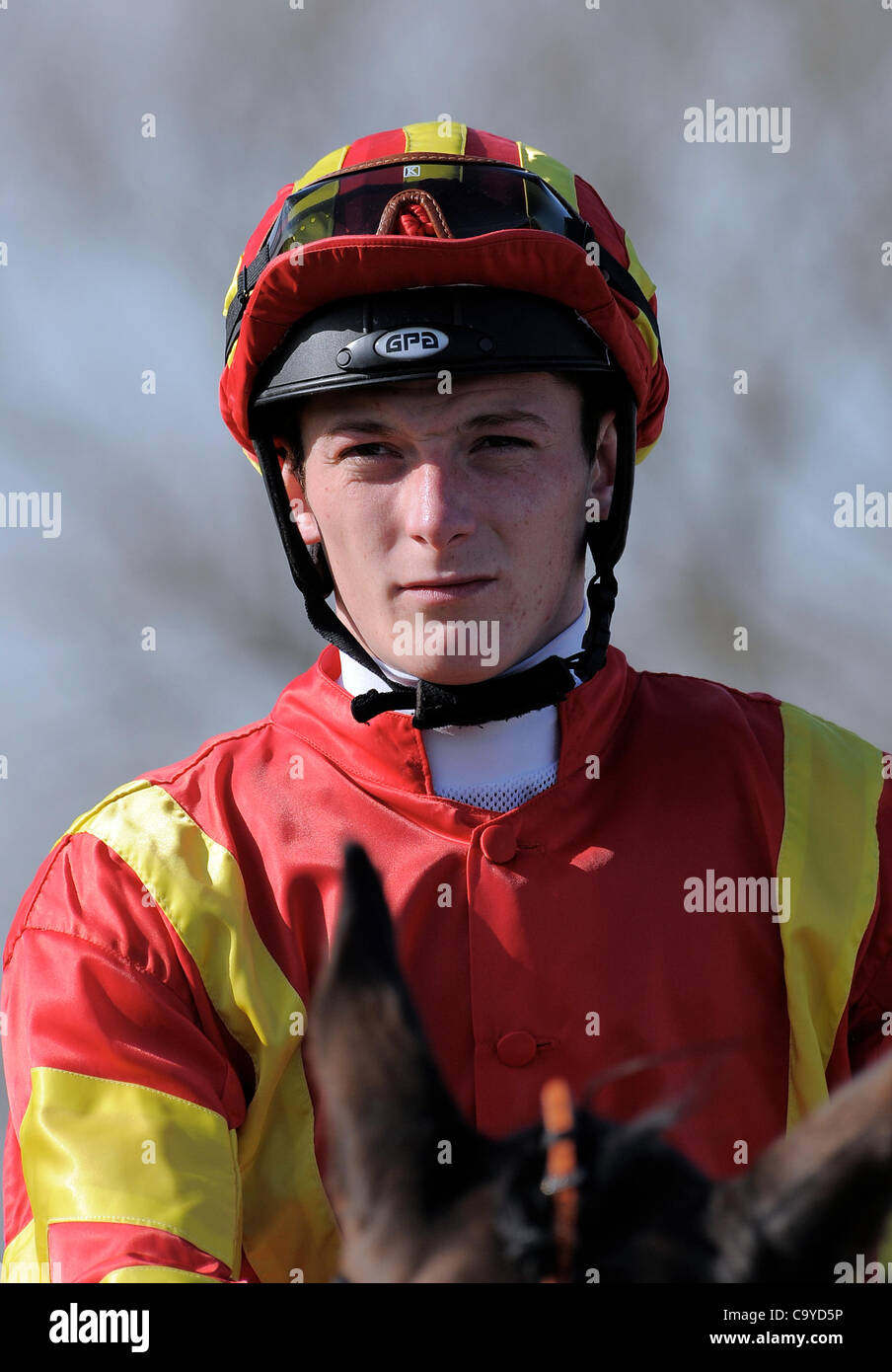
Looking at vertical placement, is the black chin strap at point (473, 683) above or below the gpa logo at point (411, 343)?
below

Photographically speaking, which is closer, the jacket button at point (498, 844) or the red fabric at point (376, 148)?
the jacket button at point (498, 844)

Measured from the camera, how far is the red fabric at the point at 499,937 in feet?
6.84

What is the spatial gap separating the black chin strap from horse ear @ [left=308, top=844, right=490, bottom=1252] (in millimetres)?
220

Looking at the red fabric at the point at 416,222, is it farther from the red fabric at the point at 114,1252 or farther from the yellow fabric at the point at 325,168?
the red fabric at the point at 114,1252

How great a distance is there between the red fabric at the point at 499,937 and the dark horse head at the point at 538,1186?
56mm

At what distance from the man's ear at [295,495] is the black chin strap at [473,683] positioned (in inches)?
0.6

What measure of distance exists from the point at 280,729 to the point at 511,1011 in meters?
0.56

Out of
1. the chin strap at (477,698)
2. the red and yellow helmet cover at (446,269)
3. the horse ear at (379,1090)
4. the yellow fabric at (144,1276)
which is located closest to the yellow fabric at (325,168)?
the red and yellow helmet cover at (446,269)

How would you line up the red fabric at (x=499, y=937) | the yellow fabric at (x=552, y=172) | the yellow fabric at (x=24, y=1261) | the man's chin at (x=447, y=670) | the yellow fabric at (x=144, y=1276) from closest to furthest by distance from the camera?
the yellow fabric at (x=144, y=1276) < the yellow fabric at (x=24, y=1261) < the red fabric at (x=499, y=937) < the man's chin at (x=447, y=670) < the yellow fabric at (x=552, y=172)

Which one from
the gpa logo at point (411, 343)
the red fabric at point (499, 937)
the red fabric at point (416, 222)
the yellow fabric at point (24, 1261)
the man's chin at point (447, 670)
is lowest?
the yellow fabric at point (24, 1261)

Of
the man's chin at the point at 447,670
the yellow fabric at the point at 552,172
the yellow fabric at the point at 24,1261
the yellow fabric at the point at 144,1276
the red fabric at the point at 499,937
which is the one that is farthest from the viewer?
the yellow fabric at the point at 552,172

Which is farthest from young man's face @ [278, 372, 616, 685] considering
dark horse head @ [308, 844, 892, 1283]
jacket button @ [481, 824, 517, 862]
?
dark horse head @ [308, 844, 892, 1283]

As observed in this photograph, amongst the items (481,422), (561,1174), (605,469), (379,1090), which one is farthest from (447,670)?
(561,1174)

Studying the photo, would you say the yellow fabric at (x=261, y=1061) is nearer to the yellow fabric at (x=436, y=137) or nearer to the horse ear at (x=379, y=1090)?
the horse ear at (x=379, y=1090)
